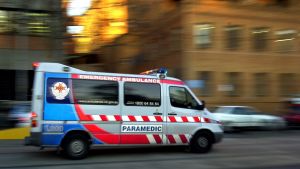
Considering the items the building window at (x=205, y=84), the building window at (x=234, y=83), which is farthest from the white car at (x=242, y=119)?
the building window at (x=234, y=83)

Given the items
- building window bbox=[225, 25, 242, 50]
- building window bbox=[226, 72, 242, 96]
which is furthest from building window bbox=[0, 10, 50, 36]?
building window bbox=[226, 72, 242, 96]

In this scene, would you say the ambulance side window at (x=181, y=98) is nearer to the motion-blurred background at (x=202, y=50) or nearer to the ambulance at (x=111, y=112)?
the ambulance at (x=111, y=112)

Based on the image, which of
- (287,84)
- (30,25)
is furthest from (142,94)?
(287,84)

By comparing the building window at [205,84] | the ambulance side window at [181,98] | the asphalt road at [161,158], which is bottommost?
the asphalt road at [161,158]

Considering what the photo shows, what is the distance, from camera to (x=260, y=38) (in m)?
37.5

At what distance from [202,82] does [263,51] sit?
6331 millimetres

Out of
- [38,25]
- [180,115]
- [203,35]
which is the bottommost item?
[180,115]

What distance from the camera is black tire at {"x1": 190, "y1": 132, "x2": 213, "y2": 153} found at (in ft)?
43.1

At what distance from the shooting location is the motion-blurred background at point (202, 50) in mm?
29109

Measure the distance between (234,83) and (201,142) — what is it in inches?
924

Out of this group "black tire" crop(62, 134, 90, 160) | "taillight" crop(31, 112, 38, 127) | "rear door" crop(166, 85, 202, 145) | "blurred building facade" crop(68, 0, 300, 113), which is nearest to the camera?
"taillight" crop(31, 112, 38, 127)

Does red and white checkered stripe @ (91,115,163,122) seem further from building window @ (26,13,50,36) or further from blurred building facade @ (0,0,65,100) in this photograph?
building window @ (26,13,50,36)

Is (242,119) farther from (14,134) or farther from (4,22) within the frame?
(4,22)

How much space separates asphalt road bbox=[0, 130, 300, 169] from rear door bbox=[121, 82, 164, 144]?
0.51 metres
